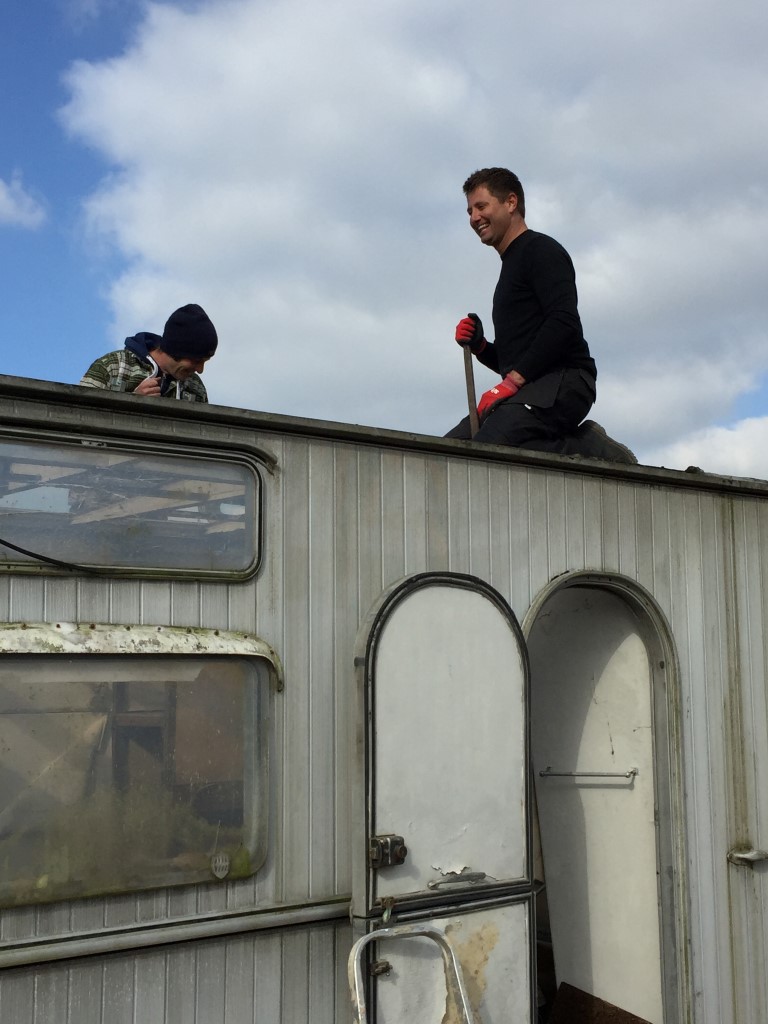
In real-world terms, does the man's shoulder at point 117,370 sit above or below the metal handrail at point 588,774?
above

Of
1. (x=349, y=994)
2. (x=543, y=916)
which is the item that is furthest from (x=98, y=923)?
(x=543, y=916)

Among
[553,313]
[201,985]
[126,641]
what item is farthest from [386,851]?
[553,313]

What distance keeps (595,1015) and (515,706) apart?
1.83 meters

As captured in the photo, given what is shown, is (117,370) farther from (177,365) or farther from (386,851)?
(386,851)

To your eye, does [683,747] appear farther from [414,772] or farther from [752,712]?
[414,772]

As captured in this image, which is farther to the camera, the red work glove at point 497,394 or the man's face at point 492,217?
the man's face at point 492,217

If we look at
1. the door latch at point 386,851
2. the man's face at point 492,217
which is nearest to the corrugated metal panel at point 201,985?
the door latch at point 386,851

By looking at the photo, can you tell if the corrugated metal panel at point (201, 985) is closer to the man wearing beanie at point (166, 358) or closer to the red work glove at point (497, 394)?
the man wearing beanie at point (166, 358)

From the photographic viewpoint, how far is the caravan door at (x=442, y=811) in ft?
11.8

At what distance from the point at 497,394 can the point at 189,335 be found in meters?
1.37

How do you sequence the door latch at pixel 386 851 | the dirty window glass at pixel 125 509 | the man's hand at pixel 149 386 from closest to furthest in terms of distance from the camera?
the dirty window glass at pixel 125 509 < the door latch at pixel 386 851 < the man's hand at pixel 149 386

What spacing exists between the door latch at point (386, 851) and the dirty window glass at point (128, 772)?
1.11 feet

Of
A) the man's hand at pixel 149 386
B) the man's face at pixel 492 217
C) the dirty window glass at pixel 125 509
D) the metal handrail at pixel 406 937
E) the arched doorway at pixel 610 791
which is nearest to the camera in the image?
the dirty window glass at pixel 125 509

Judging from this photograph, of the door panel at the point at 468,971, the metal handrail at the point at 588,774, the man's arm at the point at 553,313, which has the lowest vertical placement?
the door panel at the point at 468,971
